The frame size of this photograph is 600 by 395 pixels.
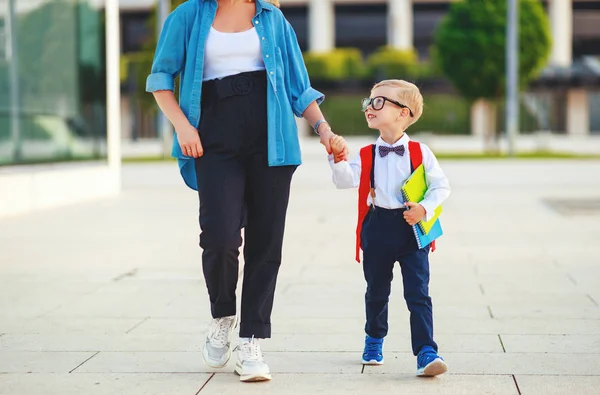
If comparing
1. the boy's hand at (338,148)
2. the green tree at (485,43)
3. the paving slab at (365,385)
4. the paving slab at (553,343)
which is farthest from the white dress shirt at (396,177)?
the green tree at (485,43)

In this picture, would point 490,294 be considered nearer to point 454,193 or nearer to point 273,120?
point 273,120

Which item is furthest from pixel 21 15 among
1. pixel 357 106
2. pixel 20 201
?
pixel 357 106

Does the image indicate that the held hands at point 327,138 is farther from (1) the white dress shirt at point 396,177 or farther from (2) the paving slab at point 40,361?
(2) the paving slab at point 40,361

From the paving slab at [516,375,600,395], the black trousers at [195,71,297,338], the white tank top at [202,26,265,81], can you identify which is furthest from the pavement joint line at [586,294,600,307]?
the white tank top at [202,26,265,81]

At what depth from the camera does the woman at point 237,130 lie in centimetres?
461

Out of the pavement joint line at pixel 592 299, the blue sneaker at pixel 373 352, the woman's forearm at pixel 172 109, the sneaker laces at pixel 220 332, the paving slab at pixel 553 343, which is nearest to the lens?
the woman's forearm at pixel 172 109

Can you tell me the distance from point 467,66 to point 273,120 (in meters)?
31.2

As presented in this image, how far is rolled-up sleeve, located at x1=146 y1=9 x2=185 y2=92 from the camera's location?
15.3ft

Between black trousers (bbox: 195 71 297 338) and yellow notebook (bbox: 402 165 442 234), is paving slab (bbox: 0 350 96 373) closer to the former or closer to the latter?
black trousers (bbox: 195 71 297 338)

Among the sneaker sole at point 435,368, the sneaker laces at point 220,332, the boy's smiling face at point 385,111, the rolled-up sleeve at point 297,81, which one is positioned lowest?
the sneaker sole at point 435,368

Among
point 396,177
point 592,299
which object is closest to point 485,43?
point 592,299

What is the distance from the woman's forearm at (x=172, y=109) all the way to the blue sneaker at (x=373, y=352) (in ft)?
4.11

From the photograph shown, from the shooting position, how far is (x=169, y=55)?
15.4 ft

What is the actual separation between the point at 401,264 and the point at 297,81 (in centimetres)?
91
